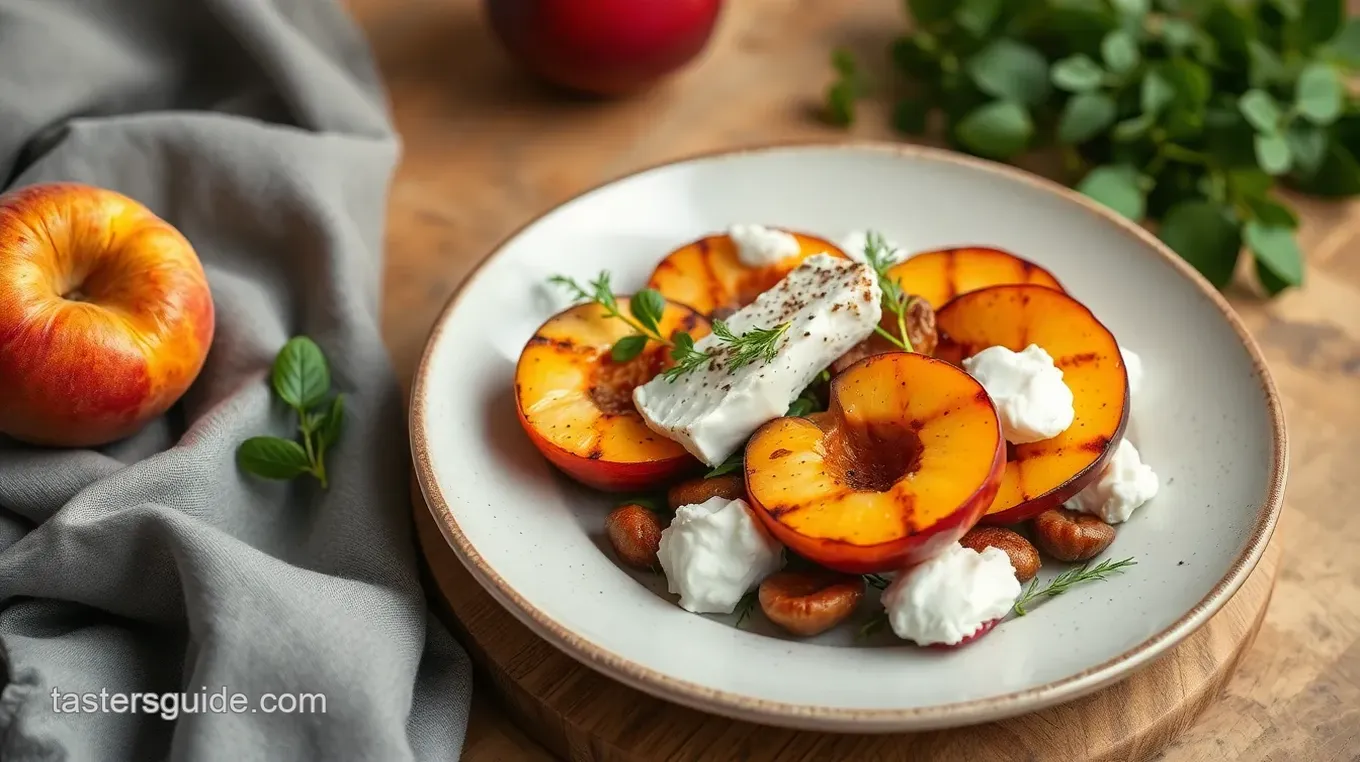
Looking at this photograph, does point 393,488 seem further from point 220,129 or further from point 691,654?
point 220,129

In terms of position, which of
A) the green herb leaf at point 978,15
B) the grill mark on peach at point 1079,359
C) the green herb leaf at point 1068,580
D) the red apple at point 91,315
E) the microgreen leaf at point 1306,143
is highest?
the red apple at point 91,315

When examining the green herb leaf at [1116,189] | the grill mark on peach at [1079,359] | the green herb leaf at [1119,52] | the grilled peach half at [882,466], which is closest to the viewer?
the grilled peach half at [882,466]

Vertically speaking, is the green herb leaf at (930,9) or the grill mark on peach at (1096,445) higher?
the grill mark on peach at (1096,445)

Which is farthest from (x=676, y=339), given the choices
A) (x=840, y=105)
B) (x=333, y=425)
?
(x=840, y=105)

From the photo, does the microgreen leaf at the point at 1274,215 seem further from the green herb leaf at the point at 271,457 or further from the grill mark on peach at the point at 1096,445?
the green herb leaf at the point at 271,457

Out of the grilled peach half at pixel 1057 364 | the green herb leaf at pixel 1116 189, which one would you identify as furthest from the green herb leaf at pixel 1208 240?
the grilled peach half at pixel 1057 364

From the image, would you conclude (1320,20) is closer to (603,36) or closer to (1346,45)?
(1346,45)
